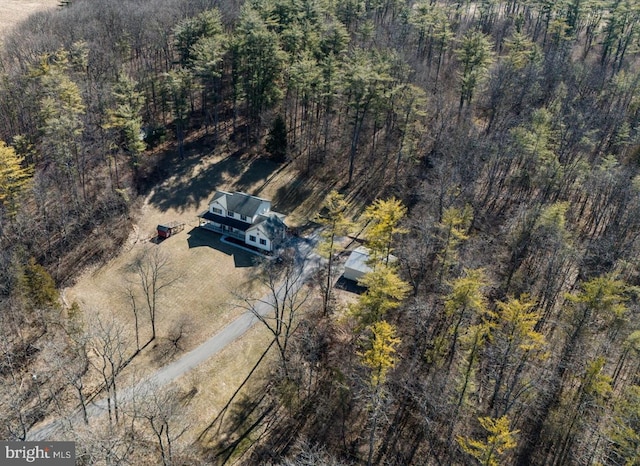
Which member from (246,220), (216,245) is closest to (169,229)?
(216,245)

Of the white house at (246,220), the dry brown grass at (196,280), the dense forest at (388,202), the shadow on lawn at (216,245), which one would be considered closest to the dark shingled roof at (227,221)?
the white house at (246,220)

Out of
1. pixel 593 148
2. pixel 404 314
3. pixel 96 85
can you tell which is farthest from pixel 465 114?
pixel 96 85

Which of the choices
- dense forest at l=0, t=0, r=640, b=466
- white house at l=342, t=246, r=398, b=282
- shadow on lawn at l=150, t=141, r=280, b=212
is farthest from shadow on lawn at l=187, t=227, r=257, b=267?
white house at l=342, t=246, r=398, b=282

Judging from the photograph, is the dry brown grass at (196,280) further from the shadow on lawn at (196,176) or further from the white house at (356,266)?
the white house at (356,266)

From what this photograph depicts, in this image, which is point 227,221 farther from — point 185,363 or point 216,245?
point 185,363

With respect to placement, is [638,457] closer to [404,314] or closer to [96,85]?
[404,314]

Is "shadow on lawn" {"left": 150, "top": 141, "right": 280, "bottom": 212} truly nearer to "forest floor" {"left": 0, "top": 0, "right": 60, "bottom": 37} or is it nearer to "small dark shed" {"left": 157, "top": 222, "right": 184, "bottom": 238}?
"small dark shed" {"left": 157, "top": 222, "right": 184, "bottom": 238}
